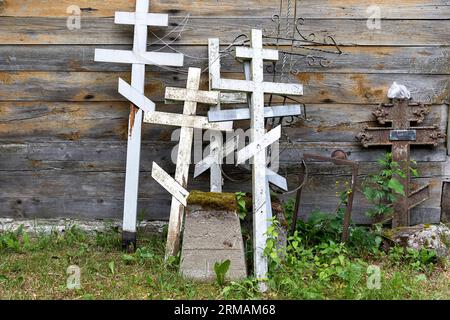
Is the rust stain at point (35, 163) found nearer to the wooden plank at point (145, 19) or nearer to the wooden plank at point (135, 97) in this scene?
the wooden plank at point (135, 97)

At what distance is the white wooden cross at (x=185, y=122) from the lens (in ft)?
17.9

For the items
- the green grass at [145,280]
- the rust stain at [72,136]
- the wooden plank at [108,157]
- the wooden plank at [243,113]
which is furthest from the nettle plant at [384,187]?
the rust stain at [72,136]

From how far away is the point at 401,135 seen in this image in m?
5.82

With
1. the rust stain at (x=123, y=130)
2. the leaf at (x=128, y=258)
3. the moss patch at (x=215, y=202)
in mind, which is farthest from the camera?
the rust stain at (x=123, y=130)

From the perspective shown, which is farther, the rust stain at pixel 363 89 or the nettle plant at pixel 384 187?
the rust stain at pixel 363 89

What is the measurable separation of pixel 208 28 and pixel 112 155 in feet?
4.87

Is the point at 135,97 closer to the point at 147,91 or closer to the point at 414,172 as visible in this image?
the point at 147,91

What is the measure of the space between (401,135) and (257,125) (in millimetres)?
1586

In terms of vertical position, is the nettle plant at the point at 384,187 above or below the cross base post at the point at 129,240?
above

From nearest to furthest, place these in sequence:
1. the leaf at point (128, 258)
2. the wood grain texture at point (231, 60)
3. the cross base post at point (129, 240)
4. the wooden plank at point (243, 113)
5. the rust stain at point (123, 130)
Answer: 1. the wooden plank at point (243, 113)
2. the leaf at point (128, 258)
3. the cross base post at point (129, 240)
4. the wood grain texture at point (231, 60)
5. the rust stain at point (123, 130)

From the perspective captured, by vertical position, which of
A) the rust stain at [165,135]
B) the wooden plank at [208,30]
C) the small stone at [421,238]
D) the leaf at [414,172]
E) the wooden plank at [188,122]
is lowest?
the small stone at [421,238]

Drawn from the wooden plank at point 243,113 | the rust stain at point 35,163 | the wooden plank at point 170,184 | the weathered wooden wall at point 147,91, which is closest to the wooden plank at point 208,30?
the weathered wooden wall at point 147,91

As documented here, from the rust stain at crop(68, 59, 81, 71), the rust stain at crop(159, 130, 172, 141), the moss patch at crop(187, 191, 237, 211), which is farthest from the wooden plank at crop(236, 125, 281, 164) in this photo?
the rust stain at crop(68, 59, 81, 71)

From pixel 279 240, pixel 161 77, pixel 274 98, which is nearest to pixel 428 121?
pixel 274 98
